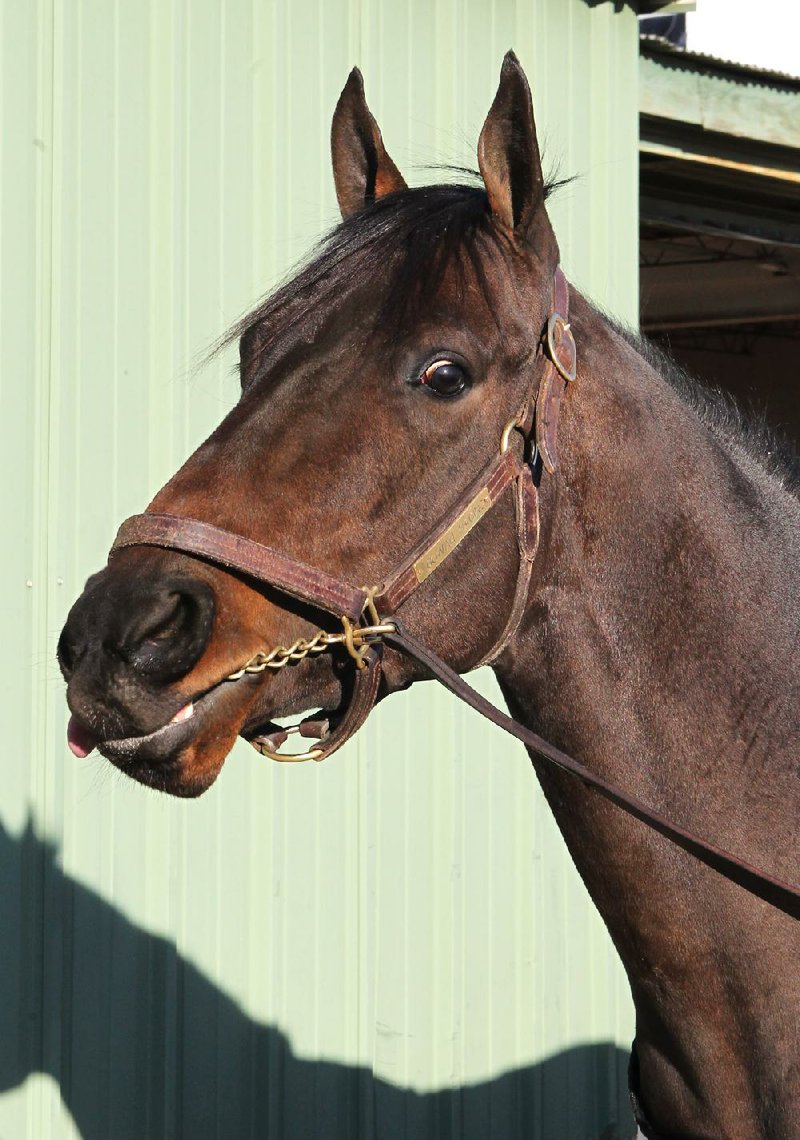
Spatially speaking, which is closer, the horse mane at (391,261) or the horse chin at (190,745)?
the horse chin at (190,745)

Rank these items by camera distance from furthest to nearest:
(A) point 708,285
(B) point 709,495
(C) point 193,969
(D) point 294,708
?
(A) point 708,285
(C) point 193,969
(B) point 709,495
(D) point 294,708

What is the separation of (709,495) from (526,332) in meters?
0.44

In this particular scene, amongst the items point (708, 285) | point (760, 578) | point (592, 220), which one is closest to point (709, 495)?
point (760, 578)

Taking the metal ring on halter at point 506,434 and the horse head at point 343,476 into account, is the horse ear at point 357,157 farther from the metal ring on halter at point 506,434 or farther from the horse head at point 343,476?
the metal ring on halter at point 506,434

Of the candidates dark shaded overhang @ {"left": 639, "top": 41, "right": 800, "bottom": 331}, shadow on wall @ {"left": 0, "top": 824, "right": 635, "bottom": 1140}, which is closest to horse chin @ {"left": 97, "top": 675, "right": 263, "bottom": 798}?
shadow on wall @ {"left": 0, "top": 824, "right": 635, "bottom": 1140}

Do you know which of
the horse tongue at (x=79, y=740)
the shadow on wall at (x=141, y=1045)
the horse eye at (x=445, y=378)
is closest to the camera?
the horse tongue at (x=79, y=740)

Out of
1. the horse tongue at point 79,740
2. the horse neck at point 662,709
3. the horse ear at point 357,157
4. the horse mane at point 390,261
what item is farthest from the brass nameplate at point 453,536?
the horse ear at point 357,157

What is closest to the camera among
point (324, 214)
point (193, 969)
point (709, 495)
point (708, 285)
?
point (709, 495)

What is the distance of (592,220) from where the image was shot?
4.98 meters

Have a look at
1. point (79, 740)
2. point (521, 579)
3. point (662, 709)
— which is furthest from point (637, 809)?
point (79, 740)

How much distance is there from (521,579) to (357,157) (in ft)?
3.37

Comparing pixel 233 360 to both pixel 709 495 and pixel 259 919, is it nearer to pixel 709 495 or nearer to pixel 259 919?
pixel 259 919

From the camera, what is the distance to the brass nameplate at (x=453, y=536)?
2133 millimetres

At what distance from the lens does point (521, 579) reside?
7.25 feet
